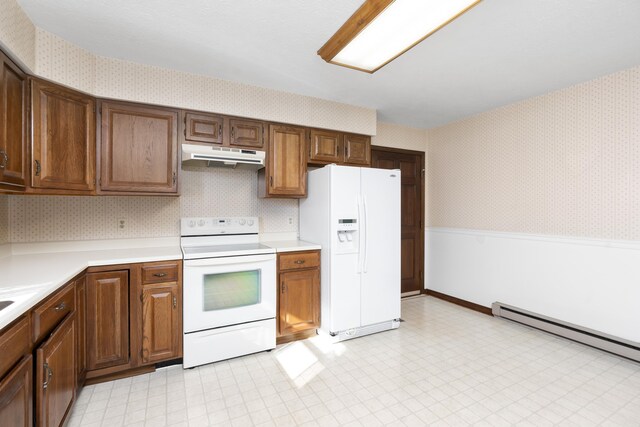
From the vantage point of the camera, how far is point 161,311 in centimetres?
235

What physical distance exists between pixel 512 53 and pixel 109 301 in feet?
11.8

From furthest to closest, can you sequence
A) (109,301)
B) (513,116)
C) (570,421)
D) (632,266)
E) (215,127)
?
(513,116), (215,127), (632,266), (109,301), (570,421)

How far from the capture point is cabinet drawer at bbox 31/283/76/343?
1353mm

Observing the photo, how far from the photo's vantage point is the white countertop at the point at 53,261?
4.33 feet

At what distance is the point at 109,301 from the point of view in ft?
7.18

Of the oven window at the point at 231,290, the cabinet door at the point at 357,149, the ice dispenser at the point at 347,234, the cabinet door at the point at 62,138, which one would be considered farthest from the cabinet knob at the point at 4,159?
the cabinet door at the point at 357,149

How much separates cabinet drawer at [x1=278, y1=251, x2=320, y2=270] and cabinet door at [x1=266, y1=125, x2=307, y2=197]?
641 millimetres

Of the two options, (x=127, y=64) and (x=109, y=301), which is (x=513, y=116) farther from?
(x=109, y=301)

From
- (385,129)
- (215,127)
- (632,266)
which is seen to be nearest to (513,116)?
(385,129)

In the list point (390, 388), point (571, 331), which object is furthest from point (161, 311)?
point (571, 331)

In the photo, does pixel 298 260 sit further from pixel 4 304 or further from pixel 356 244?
pixel 4 304

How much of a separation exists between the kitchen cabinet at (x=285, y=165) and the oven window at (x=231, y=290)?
2.80 feet

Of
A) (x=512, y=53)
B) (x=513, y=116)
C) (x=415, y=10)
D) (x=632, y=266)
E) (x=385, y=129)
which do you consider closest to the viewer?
(x=415, y=10)

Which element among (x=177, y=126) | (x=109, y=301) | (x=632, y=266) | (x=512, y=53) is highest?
(x=512, y=53)
